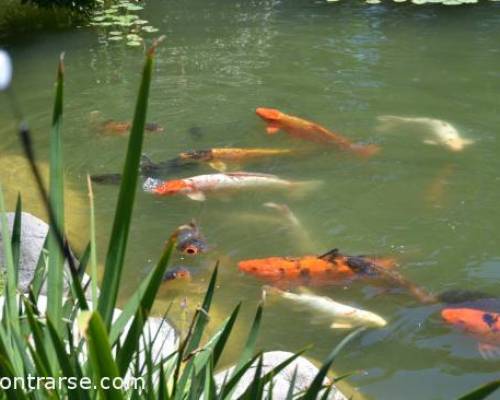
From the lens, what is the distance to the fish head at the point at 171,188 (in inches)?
234

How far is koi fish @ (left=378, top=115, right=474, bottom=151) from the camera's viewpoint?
6.79 meters

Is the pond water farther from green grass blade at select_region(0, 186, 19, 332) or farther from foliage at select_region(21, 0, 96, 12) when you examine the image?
green grass blade at select_region(0, 186, 19, 332)

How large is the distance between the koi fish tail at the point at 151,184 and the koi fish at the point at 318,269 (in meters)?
1.58

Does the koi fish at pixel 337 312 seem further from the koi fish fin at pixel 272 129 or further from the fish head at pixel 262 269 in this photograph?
the koi fish fin at pixel 272 129

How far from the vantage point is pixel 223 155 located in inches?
259

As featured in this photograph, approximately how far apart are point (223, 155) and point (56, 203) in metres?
5.11

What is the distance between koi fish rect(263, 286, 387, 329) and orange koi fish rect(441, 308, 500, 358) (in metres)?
0.44

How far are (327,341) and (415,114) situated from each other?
3760 millimetres

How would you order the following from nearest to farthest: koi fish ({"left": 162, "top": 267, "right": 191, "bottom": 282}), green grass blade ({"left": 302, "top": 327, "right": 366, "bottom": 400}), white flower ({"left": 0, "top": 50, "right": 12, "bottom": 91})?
1. white flower ({"left": 0, "top": 50, "right": 12, "bottom": 91})
2. green grass blade ({"left": 302, "top": 327, "right": 366, "bottom": 400})
3. koi fish ({"left": 162, "top": 267, "right": 191, "bottom": 282})

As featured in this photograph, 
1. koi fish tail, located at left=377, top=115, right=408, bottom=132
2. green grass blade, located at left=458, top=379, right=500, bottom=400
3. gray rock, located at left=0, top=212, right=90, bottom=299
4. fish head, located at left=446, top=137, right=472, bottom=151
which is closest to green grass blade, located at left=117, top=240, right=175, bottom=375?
green grass blade, located at left=458, top=379, right=500, bottom=400

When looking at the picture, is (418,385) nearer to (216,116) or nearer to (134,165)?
(134,165)

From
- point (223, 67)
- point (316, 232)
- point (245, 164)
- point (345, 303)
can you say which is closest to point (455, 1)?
point (223, 67)

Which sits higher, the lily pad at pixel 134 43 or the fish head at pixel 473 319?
the lily pad at pixel 134 43

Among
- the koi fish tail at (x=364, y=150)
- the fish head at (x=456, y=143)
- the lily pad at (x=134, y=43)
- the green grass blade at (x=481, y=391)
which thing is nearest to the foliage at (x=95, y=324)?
the green grass blade at (x=481, y=391)
